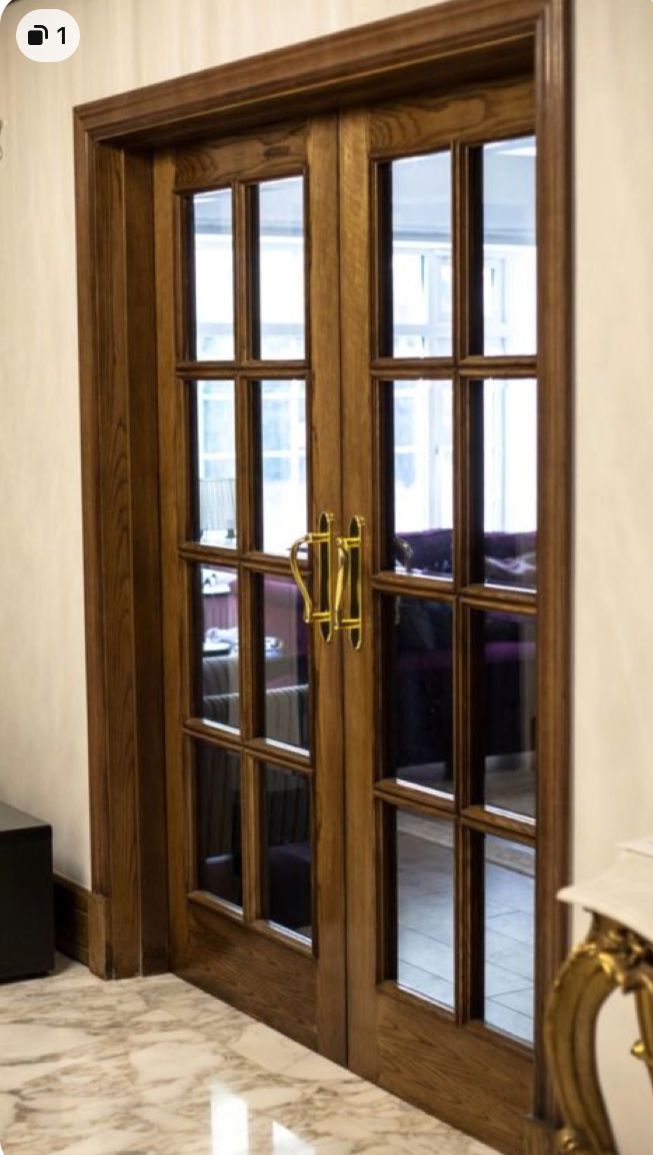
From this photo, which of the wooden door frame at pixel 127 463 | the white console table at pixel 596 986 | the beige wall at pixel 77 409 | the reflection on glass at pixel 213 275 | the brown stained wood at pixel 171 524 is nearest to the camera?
the white console table at pixel 596 986

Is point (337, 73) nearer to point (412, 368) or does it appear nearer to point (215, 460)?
point (412, 368)

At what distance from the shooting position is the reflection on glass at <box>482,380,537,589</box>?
328cm

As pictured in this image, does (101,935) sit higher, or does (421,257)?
(421,257)

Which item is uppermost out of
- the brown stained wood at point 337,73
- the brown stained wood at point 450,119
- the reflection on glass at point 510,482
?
the brown stained wood at point 337,73

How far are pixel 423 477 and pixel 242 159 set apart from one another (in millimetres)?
951

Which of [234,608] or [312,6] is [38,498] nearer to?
[234,608]

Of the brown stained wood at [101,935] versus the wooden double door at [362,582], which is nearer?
the wooden double door at [362,582]

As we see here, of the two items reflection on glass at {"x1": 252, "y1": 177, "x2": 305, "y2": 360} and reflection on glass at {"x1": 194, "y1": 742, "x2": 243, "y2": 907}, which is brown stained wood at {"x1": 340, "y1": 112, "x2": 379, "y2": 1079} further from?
reflection on glass at {"x1": 194, "y1": 742, "x2": 243, "y2": 907}

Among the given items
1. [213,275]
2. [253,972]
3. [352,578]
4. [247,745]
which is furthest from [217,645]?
[213,275]

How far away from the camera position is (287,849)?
408cm

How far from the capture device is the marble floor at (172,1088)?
3504 mm

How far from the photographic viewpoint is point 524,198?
10.7 ft

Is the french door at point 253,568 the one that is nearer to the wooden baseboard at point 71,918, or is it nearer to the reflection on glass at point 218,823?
the reflection on glass at point 218,823

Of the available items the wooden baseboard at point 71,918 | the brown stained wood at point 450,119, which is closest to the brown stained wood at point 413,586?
the brown stained wood at point 450,119
